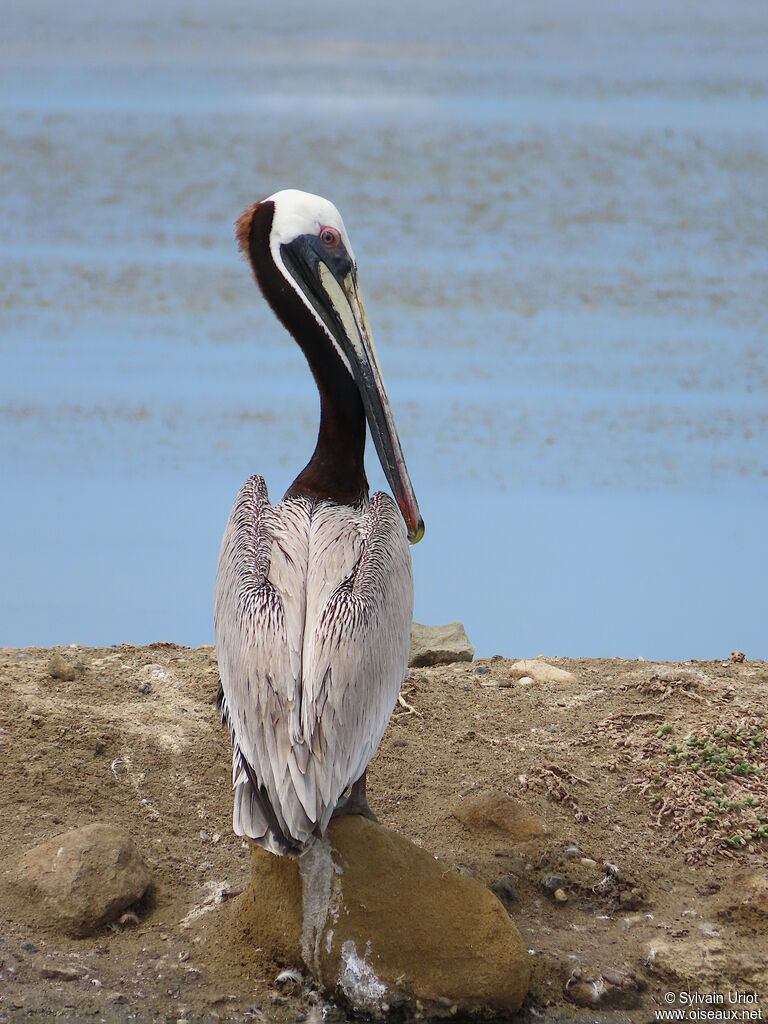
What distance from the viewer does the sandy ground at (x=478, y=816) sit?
388 cm

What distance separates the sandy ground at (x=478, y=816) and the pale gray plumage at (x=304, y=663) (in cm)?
77

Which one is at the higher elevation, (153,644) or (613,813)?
(153,644)

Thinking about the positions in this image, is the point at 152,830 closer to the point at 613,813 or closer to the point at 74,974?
the point at 74,974

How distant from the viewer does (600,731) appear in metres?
5.53

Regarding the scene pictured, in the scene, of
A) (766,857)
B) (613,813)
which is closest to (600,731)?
(613,813)

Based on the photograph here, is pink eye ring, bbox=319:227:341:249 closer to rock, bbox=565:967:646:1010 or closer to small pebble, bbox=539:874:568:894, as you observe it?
small pebble, bbox=539:874:568:894

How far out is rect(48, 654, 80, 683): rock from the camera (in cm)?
583

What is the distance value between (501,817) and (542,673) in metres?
1.66

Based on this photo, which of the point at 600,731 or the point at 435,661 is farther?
the point at 435,661

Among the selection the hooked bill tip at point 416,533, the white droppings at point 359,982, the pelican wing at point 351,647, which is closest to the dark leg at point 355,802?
the pelican wing at point 351,647

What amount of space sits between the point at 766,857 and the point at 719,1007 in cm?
98

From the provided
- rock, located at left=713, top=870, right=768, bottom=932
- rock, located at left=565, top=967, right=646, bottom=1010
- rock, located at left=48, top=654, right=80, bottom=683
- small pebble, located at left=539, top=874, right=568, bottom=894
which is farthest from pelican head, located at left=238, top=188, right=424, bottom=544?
rock, located at left=48, top=654, right=80, bottom=683

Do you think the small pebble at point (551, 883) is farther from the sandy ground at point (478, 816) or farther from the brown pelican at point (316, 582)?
the brown pelican at point (316, 582)

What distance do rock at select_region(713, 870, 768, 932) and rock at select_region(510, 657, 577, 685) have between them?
1.83m
